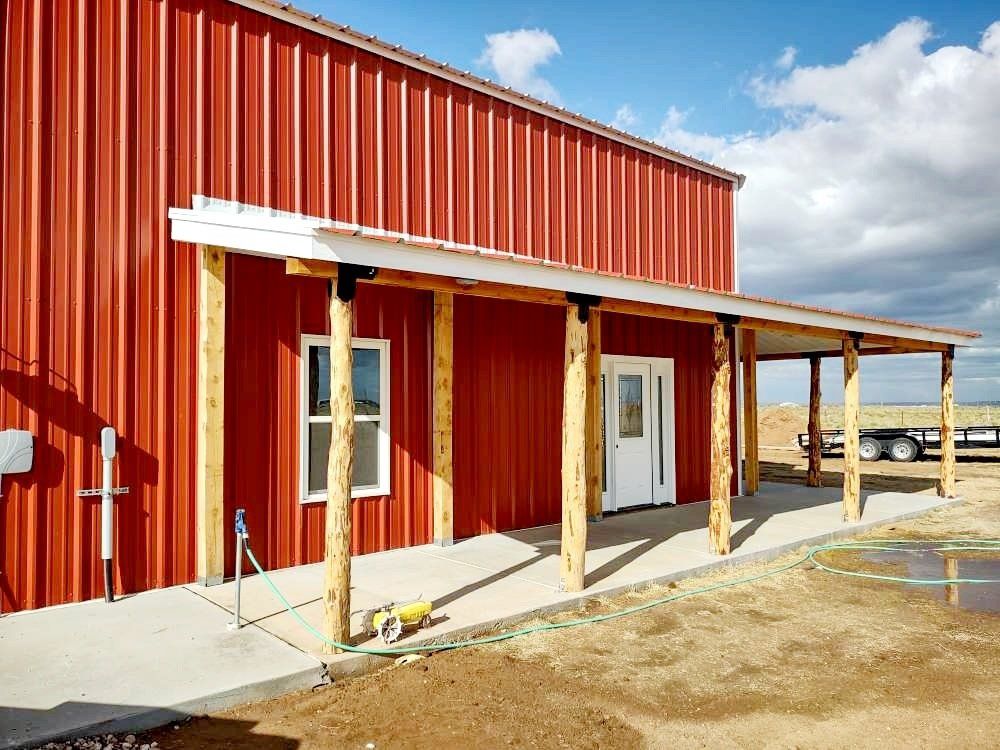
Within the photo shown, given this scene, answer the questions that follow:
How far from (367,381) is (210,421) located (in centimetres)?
191

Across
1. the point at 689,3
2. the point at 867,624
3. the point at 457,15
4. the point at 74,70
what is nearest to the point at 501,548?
the point at 867,624

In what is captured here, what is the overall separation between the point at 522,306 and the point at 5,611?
6.08 m

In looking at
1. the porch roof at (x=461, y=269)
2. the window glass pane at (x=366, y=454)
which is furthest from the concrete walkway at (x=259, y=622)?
the porch roof at (x=461, y=269)

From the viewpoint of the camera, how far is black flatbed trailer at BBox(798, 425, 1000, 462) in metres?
21.8

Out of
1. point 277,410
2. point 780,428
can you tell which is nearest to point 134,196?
point 277,410

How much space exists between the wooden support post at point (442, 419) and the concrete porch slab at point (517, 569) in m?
0.41

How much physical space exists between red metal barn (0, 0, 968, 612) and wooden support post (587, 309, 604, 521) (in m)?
0.43

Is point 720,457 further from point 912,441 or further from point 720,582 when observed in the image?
point 912,441

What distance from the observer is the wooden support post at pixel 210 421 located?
612 cm

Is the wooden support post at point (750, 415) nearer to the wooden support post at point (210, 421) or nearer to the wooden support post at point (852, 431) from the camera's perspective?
the wooden support post at point (852, 431)

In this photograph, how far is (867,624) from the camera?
578cm

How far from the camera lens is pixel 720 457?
767 cm

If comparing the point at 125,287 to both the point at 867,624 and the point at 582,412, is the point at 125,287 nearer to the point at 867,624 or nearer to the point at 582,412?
the point at 582,412

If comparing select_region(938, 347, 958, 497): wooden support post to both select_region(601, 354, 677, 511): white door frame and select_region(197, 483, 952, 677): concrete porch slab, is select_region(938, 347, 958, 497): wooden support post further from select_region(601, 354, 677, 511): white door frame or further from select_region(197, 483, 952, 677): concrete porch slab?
select_region(601, 354, 677, 511): white door frame
